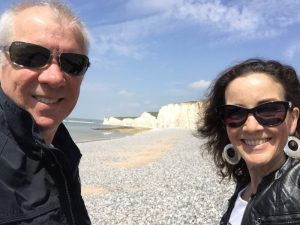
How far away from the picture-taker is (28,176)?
2.04 m

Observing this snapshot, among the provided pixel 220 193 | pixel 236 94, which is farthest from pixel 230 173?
pixel 220 193

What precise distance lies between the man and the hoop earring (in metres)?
1.51

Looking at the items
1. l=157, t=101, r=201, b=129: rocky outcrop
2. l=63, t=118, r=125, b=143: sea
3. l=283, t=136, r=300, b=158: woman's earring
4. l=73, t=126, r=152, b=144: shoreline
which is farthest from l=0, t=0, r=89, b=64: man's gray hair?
l=157, t=101, r=201, b=129: rocky outcrop

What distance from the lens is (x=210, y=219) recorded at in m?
8.19

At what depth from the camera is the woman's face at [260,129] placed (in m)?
2.69

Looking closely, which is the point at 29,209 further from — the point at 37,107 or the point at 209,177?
the point at 209,177

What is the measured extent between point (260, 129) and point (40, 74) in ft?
4.94

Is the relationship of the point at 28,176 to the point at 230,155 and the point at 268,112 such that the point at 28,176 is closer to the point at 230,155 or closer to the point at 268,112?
the point at 268,112

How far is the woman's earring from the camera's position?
2.64 m

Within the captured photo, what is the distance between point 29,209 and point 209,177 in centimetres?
1226

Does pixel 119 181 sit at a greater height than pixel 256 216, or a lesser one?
lesser

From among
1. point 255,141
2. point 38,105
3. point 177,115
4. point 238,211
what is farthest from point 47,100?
point 177,115

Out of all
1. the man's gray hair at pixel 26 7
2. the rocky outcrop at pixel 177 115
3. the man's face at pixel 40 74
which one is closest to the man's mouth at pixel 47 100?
the man's face at pixel 40 74

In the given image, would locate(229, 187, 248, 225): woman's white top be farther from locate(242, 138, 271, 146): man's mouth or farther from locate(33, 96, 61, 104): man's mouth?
locate(33, 96, 61, 104): man's mouth
